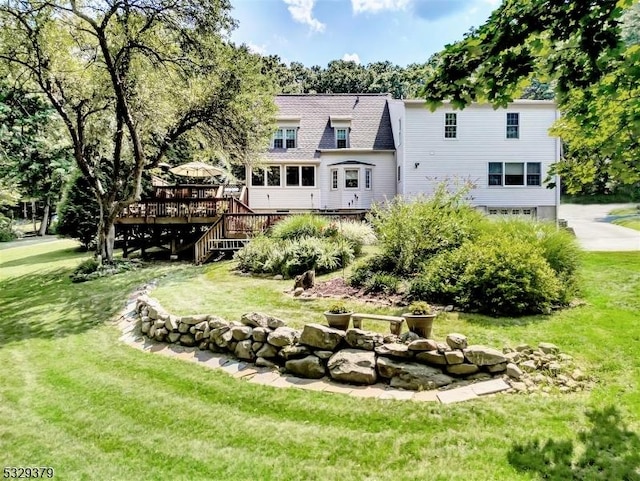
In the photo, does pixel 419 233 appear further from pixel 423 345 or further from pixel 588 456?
pixel 588 456

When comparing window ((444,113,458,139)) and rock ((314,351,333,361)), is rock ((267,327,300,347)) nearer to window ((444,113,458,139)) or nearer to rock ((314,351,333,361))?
rock ((314,351,333,361))

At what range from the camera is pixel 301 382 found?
5.01m

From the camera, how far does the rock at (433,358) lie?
4.84m

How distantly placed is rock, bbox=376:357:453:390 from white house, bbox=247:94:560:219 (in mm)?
13164

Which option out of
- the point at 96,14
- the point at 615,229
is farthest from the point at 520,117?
the point at 96,14

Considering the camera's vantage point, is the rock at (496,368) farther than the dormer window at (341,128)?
No

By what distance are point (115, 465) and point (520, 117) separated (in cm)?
2004

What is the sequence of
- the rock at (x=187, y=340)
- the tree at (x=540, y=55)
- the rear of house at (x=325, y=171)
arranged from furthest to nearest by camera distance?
the rear of house at (x=325, y=171) → the rock at (x=187, y=340) → the tree at (x=540, y=55)

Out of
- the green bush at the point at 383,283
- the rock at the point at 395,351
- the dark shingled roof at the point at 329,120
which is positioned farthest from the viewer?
the dark shingled roof at the point at 329,120

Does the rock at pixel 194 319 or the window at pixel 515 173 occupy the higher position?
the window at pixel 515 173

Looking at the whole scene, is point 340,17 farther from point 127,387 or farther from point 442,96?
point 127,387

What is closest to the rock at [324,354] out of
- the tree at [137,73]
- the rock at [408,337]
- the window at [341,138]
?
the rock at [408,337]

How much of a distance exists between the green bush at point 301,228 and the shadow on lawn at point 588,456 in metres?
7.98

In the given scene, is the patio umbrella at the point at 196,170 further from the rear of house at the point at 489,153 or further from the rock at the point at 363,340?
the rock at the point at 363,340
